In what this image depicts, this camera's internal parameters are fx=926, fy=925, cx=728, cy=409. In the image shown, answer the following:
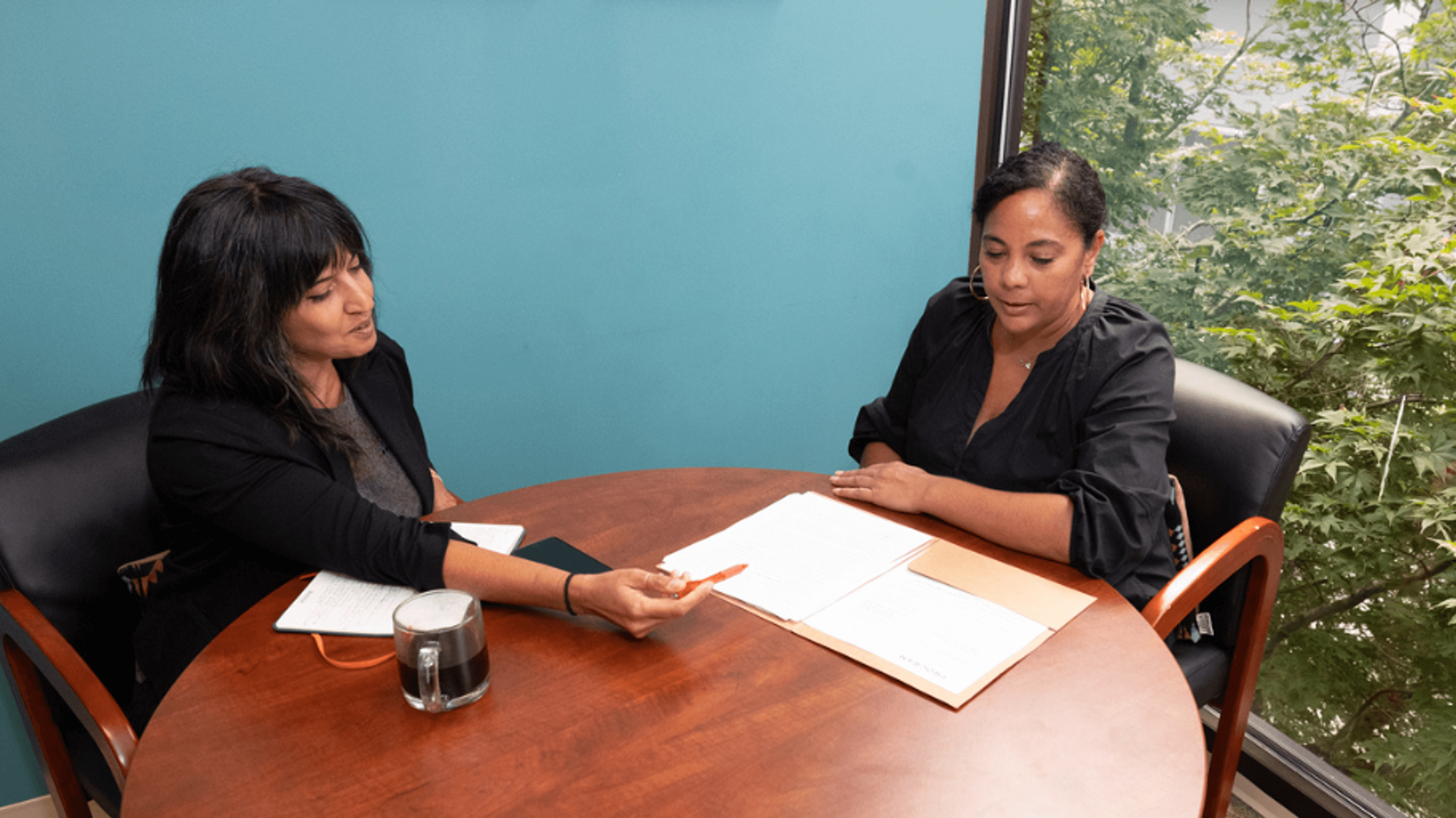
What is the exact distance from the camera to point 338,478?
1466 millimetres

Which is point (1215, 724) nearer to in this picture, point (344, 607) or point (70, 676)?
point (344, 607)

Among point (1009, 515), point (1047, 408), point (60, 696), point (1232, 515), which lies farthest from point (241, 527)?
point (1232, 515)

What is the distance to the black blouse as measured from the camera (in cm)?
139

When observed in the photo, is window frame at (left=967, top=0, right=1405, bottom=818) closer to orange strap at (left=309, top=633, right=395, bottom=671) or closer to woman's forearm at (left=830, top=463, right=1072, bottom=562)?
woman's forearm at (left=830, top=463, right=1072, bottom=562)

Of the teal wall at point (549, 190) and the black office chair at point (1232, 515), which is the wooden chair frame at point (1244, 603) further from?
the teal wall at point (549, 190)

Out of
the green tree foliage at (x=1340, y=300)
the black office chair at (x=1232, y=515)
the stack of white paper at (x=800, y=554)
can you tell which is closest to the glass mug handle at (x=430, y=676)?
the stack of white paper at (x=800, y=554)

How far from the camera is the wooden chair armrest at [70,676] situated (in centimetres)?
115

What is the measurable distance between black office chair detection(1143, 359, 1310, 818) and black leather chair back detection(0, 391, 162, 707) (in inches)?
66.1

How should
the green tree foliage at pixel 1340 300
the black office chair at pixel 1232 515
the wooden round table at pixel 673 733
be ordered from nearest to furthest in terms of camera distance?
the wooden round table at pixel 673 733 < the black office chair at pixel 1232 515 < the green tree foliage at pixel 1340 300

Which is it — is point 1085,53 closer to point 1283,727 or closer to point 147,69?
point 1283,727

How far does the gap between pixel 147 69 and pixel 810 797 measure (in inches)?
73.3

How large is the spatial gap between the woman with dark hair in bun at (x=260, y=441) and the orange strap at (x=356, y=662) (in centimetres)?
14

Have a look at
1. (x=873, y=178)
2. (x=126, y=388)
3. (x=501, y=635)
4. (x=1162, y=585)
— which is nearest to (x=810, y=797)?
(x=501, y=635)

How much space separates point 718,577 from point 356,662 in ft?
1.52
